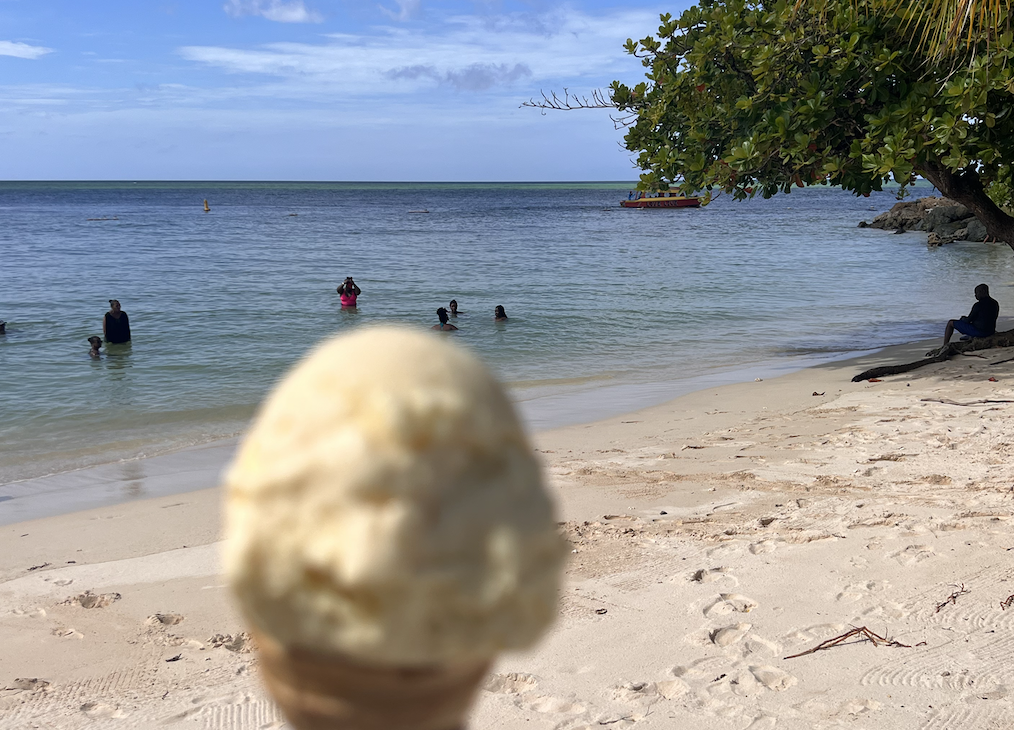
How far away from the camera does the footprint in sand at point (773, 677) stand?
387 cm

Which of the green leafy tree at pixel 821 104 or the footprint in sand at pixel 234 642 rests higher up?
the green leafy tree at pixel 821 104

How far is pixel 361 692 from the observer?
0.81m

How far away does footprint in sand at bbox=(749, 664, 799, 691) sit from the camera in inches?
152

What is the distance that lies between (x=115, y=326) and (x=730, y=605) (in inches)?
570

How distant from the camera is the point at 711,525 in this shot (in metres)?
5.86

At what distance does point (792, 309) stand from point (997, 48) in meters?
13.1

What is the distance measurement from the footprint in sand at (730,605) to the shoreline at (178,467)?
10.7ft

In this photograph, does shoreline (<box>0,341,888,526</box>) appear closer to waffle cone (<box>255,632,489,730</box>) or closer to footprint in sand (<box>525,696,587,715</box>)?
footprint in sand (<box>525,696,587,715</box>)

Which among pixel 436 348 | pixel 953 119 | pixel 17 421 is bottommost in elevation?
pixel 17 421

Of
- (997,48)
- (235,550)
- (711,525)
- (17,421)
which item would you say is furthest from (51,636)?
(997,48)

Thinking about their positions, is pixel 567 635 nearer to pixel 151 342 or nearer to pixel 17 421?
pixel 17 421

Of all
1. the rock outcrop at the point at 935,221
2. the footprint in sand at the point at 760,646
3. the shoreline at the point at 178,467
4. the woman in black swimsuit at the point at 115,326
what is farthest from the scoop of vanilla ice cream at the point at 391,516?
the rock outcrop at the point at 935,221

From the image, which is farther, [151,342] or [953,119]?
[151,342]

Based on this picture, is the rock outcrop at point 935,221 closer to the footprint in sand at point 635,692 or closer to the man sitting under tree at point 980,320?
the man sitting under tree at point 980,320
